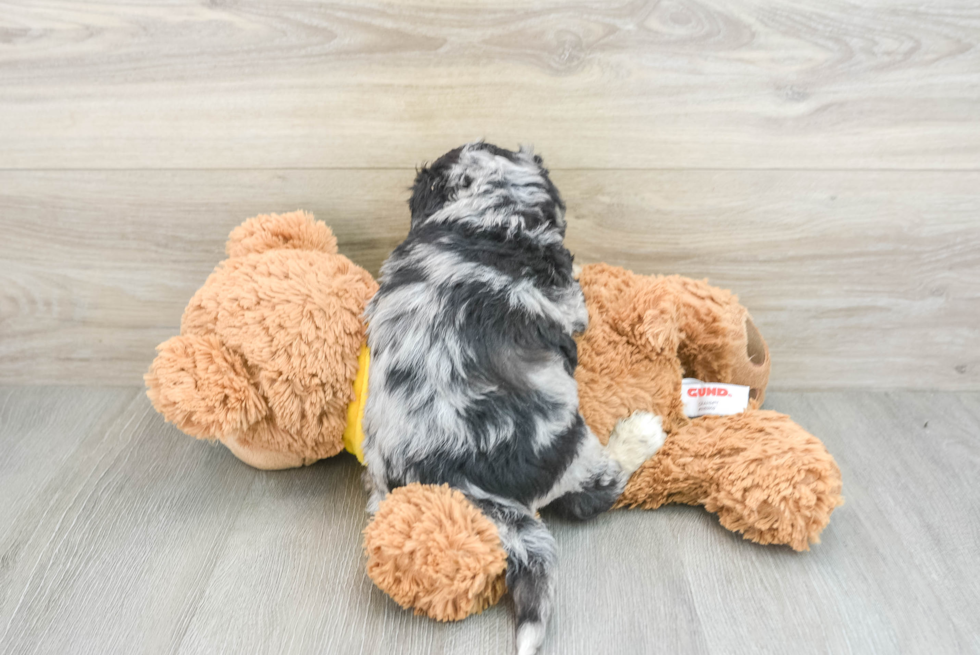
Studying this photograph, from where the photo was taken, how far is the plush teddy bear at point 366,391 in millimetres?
759

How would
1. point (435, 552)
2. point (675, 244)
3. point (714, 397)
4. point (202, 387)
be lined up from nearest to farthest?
point (435, 552), point (202, 387), point (714, 397), point (675, 244)

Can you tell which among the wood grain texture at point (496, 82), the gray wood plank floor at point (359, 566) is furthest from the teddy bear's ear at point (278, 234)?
the gray wood plank floor at point (359, 566)

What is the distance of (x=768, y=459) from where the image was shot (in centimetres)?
89

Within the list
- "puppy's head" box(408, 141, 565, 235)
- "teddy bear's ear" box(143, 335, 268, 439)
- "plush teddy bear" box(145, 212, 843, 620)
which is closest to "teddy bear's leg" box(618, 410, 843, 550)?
"plush teddy bear" box(145, 212, 843, 620)

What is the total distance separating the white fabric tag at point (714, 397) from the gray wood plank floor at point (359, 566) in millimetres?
156

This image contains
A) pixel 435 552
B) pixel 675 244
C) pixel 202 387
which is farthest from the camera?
pixel 675 244

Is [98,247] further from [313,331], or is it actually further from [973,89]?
[973,89]

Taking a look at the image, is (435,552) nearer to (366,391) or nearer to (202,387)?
(366,391)

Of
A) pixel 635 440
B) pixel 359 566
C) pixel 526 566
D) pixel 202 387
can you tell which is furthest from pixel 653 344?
pixel 202 387

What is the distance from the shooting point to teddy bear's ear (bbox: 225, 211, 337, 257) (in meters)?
→ 1.02

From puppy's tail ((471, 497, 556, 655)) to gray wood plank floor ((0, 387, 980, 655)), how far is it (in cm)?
4

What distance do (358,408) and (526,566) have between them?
323mm

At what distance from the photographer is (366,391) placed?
2.99 ft

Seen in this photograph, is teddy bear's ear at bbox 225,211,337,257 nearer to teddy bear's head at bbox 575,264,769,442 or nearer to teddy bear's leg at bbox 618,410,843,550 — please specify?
teddy bear's head at bbox 575,264,769,442
